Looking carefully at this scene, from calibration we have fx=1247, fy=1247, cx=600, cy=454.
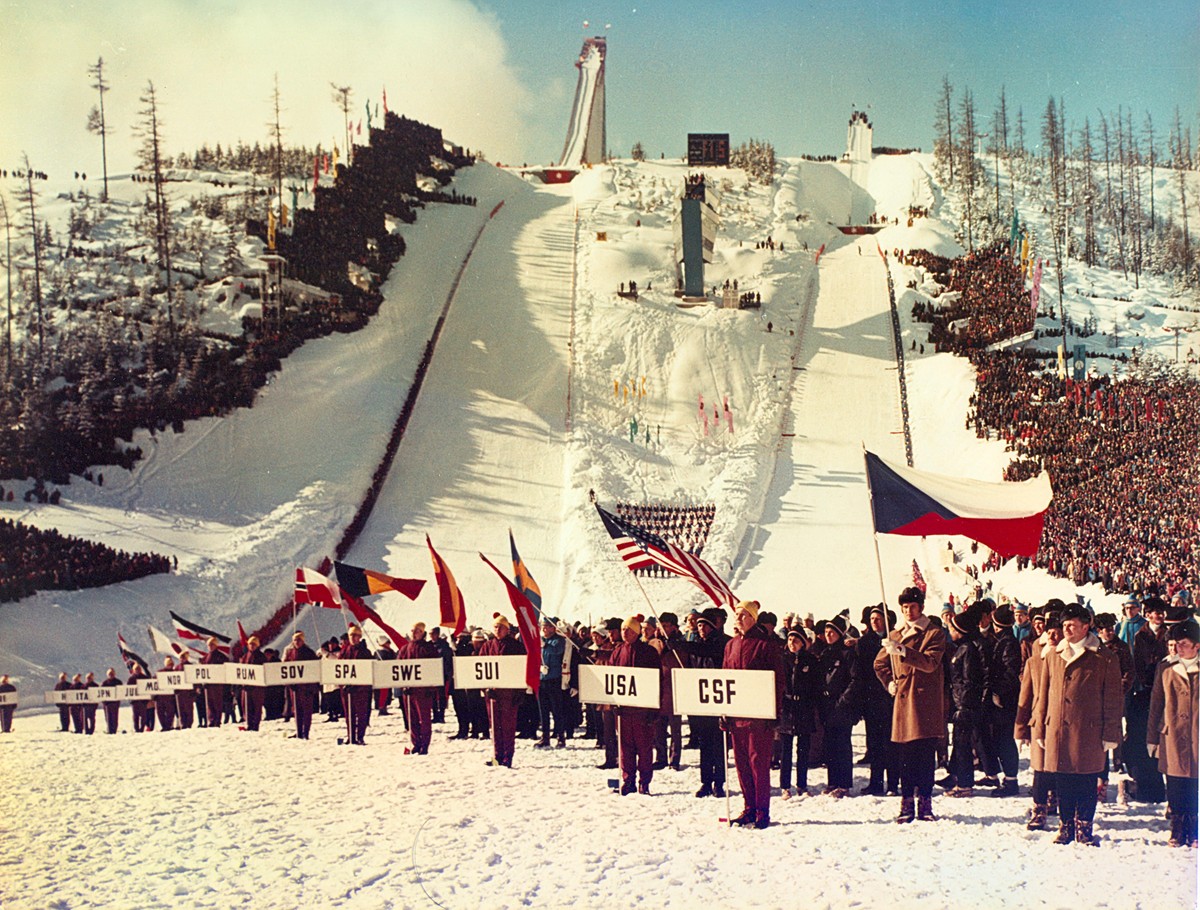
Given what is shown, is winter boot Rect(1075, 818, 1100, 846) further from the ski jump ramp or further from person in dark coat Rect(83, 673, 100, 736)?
the ski jump ramp

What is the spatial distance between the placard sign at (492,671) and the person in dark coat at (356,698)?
1481 millimetres

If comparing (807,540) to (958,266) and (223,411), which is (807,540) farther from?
(958,266)

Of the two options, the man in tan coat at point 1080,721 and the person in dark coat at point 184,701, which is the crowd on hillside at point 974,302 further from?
the man in tan coat at point 1080,721

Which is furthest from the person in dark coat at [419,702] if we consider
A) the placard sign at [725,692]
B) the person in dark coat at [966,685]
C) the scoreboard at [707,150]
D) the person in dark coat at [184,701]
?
the scoreboard at [707,150]

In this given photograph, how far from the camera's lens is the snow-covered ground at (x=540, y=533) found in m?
6.91

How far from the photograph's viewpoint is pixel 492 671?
9969mm

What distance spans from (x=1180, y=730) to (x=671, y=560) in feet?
16.2

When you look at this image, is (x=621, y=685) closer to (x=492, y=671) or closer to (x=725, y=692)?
(x=725, y=692)

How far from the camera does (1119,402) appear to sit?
25422 mm

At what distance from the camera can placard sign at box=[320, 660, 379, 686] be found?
438 inches

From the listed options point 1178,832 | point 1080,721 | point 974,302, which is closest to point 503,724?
point 1080,721

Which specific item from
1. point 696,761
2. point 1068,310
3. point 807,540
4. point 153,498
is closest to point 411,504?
point 153,498

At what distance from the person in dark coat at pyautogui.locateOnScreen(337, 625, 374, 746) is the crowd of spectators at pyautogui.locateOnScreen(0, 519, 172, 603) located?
341 inches

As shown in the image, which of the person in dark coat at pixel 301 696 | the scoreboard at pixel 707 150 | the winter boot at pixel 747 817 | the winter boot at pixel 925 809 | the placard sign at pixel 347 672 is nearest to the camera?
the winter boot at pixel 925 809
